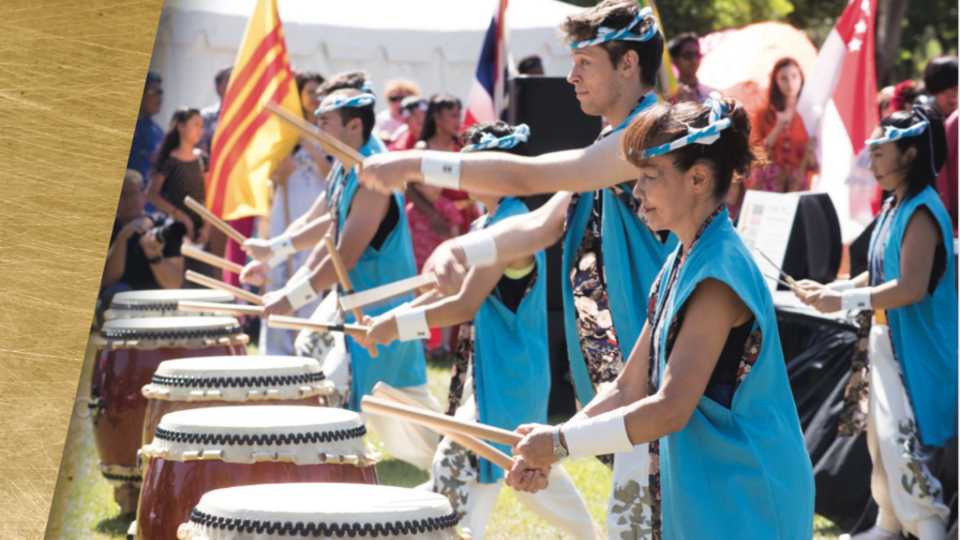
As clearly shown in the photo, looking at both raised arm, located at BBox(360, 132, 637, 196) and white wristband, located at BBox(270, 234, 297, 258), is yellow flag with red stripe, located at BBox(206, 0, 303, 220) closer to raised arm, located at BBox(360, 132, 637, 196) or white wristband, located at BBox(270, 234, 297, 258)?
white wristband, located at BBox(270, 234, 297, 258)

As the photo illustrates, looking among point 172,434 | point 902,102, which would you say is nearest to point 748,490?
point 172,434

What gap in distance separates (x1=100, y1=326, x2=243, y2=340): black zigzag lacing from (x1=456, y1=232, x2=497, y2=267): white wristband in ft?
4.58

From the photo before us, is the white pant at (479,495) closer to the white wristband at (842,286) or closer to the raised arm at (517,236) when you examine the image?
the raised arm at (517,236)

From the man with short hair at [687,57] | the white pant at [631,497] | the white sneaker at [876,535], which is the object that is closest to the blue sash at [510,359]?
the white pant at [631,497]

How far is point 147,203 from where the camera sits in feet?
26.3

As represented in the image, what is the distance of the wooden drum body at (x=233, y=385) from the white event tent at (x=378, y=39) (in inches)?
268

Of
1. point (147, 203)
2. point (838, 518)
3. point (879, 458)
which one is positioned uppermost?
point (147, 203)

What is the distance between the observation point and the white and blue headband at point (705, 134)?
94.6 inches

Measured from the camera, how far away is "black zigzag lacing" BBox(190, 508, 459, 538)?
2.27 meters

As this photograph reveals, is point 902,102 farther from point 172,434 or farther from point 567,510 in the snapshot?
point 172,434

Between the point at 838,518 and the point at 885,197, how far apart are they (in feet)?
4.89

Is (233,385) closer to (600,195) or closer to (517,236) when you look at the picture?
(517,236)

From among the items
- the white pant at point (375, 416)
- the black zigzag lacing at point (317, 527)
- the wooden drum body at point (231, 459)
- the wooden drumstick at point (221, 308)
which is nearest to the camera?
the black zigzag lacing at point (317, 527)

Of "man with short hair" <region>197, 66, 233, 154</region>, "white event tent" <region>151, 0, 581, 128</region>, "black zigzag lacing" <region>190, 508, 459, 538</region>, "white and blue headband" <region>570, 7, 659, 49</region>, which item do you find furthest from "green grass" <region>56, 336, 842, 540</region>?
"white event tent" <region>151, 0, 581, 128</region>
